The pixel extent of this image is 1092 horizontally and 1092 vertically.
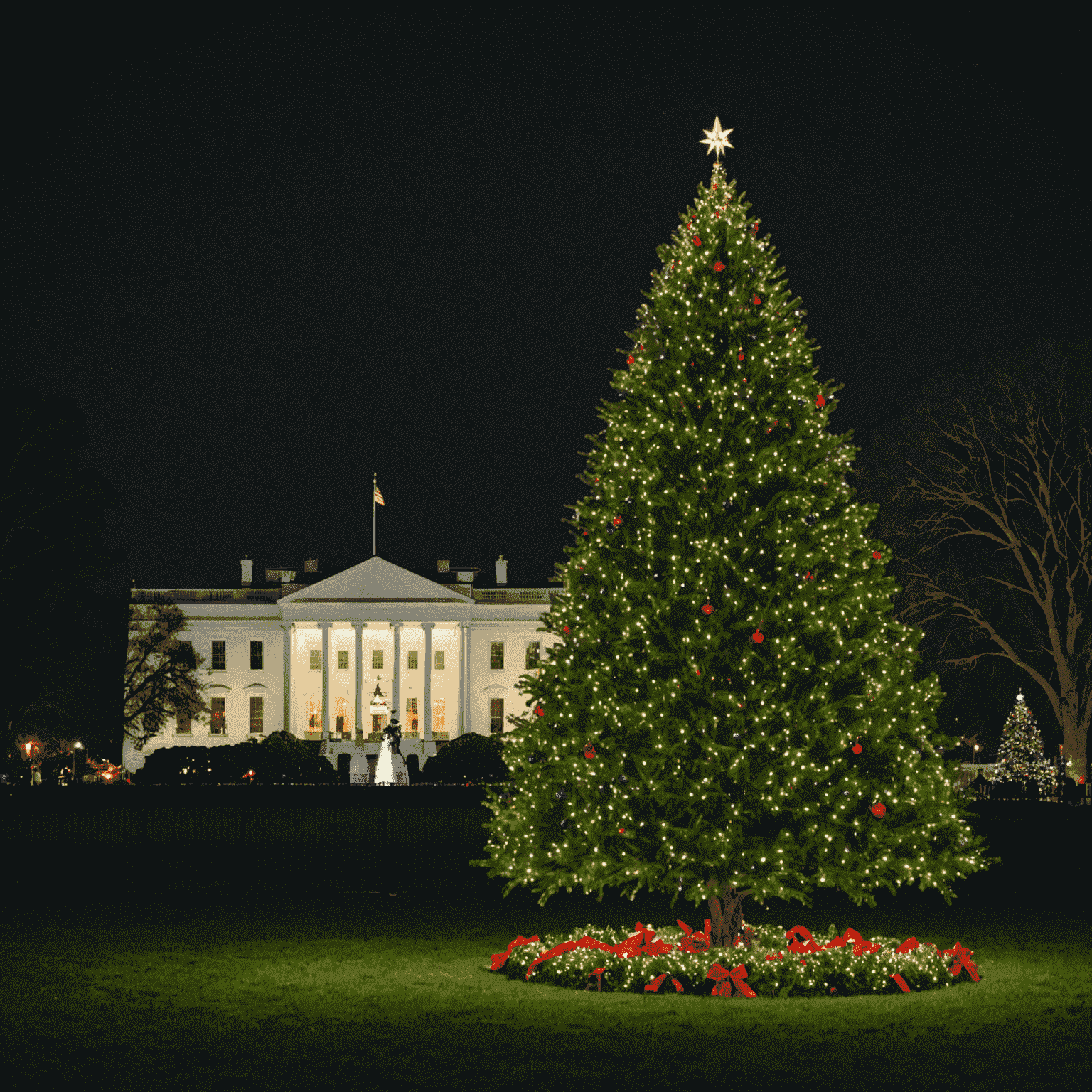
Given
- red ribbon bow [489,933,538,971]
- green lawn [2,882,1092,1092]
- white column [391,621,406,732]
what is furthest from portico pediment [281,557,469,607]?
red ribbon bow [489,933,538,971]

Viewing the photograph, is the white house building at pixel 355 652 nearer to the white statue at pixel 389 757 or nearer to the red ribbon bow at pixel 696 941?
the white statue at pixel 389 757

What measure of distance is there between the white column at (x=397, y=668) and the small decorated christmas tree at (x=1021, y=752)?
49926 millimetres

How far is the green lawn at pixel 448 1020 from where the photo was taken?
9.38m

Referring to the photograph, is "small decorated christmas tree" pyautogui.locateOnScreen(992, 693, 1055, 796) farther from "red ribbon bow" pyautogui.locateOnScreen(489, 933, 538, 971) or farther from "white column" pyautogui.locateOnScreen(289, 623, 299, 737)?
"white column" pyautogui.locateOnScreen(289, 623, 299, 737)

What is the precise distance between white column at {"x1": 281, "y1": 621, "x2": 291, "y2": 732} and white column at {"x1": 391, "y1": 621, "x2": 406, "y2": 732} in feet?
20.1

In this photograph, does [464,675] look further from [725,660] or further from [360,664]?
[725,660]

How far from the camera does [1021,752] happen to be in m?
40.1

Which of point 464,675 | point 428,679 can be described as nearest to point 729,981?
point 428,679

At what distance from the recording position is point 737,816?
40.1 feet

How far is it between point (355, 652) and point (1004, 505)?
55.3 metres

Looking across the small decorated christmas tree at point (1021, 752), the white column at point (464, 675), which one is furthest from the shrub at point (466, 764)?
the white column at point (464, 675)

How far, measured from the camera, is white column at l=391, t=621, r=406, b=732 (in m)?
86.9

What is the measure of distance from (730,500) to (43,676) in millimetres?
29807

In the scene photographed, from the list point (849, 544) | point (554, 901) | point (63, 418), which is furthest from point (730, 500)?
point (63, 418)
